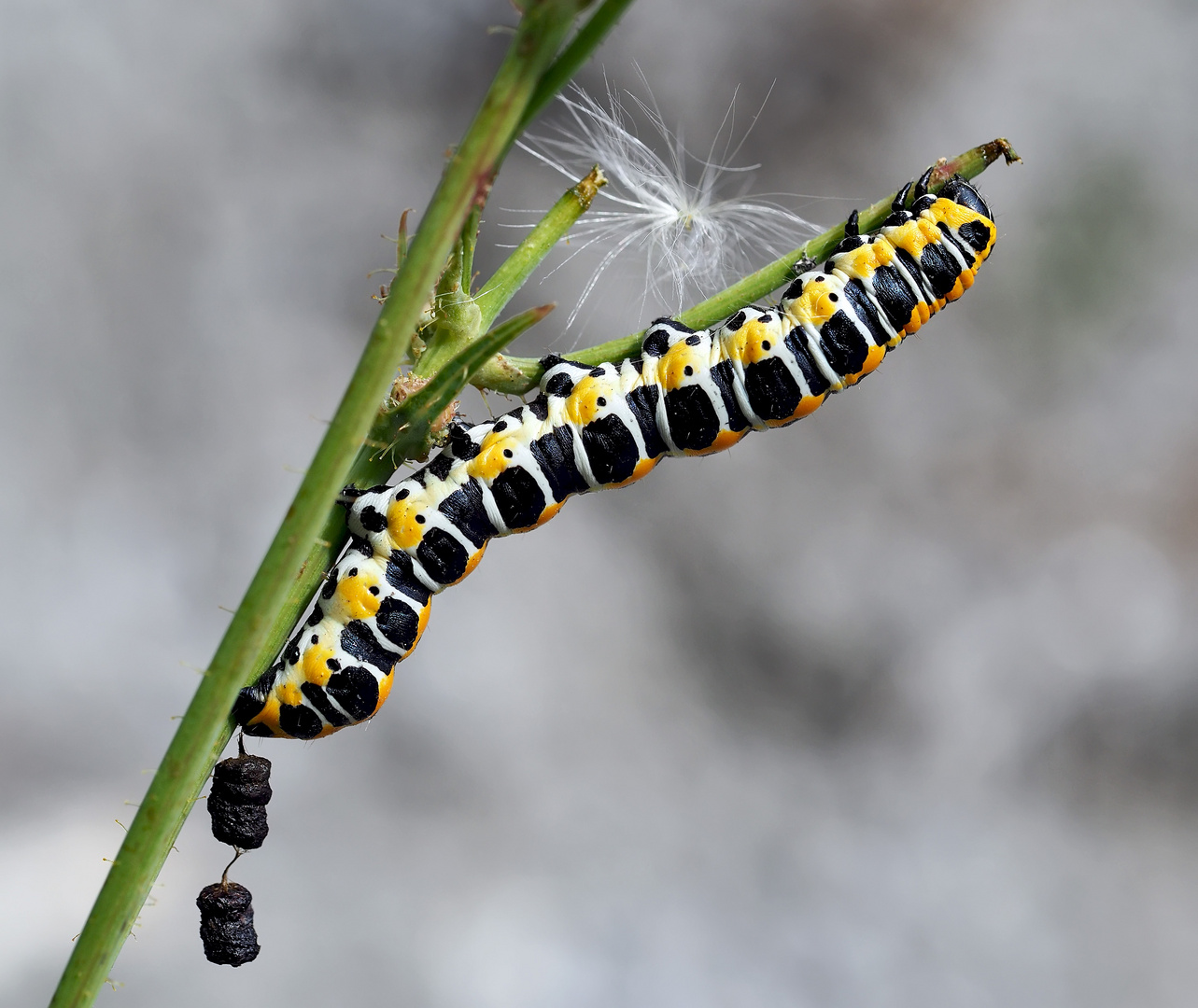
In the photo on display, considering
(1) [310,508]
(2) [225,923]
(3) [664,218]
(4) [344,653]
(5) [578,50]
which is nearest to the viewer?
(5) [578,50]

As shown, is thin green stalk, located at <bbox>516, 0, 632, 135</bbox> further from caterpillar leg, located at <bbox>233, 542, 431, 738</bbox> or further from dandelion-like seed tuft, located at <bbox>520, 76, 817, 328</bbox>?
dandelion-like seed tuft, located at <bbox>520, 76, 817, 328</bbox>

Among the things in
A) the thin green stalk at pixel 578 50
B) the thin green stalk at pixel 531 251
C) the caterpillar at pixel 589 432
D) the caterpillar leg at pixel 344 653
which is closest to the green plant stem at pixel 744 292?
the thin green stalk at pixel 531 251

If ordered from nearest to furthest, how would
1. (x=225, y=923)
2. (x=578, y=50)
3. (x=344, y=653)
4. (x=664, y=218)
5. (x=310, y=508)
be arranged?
1. (x=578, y=50)
2. (x=310, y=508)
3. (x=225, y=923)
4. (x=344, y=653)
5. (x=664, y=218)

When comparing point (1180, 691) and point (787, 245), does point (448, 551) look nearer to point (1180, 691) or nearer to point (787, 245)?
point (787, 245)

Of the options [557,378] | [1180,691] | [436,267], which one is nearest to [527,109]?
[436,267]

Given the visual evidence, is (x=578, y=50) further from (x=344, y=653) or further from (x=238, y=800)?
(x=344, y=653)

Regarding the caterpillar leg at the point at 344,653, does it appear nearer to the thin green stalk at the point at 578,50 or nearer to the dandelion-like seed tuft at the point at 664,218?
the dandelion-like seed tuft at the point at 664,218

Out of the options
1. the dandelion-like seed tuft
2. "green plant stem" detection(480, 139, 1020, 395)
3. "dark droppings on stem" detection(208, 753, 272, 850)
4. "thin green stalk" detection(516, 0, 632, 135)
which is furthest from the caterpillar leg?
"thin green stalk" detection(516, 0, 632, 135)

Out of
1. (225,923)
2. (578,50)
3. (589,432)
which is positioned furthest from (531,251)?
(225,923)
